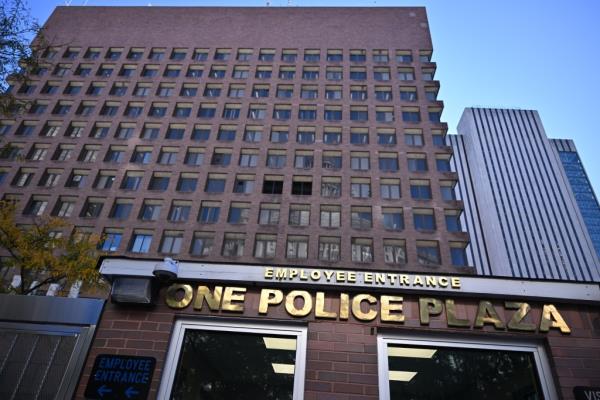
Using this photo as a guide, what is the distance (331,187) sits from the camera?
40438mm

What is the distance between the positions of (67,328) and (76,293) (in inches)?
1239

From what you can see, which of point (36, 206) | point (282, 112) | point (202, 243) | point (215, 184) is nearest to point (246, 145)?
point (215, 184)

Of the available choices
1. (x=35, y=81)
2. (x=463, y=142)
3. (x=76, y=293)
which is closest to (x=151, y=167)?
(x=76, y=293)

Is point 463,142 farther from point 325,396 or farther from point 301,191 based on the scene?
point 325,396

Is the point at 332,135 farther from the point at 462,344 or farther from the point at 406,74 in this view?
the point at 462,344

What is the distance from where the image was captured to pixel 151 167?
42.2 m

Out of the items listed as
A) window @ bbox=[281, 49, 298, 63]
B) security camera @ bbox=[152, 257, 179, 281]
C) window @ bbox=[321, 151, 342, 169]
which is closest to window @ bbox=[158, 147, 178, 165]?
window @ bbox=[321, 151, 342, 169]

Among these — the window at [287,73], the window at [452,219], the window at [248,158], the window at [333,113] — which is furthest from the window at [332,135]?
the window at [452,219]

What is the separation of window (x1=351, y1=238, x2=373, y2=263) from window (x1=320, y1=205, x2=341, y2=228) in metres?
2.61

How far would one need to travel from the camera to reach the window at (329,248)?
1414 inches

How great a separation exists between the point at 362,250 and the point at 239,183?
50.3 ft

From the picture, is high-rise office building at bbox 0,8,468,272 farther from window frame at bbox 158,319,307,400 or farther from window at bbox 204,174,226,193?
window frame at bbox 158,319,307,400

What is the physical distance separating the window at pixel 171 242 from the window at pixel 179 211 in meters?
1.56

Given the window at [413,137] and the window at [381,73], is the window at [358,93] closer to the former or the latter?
the window at [381,73]
